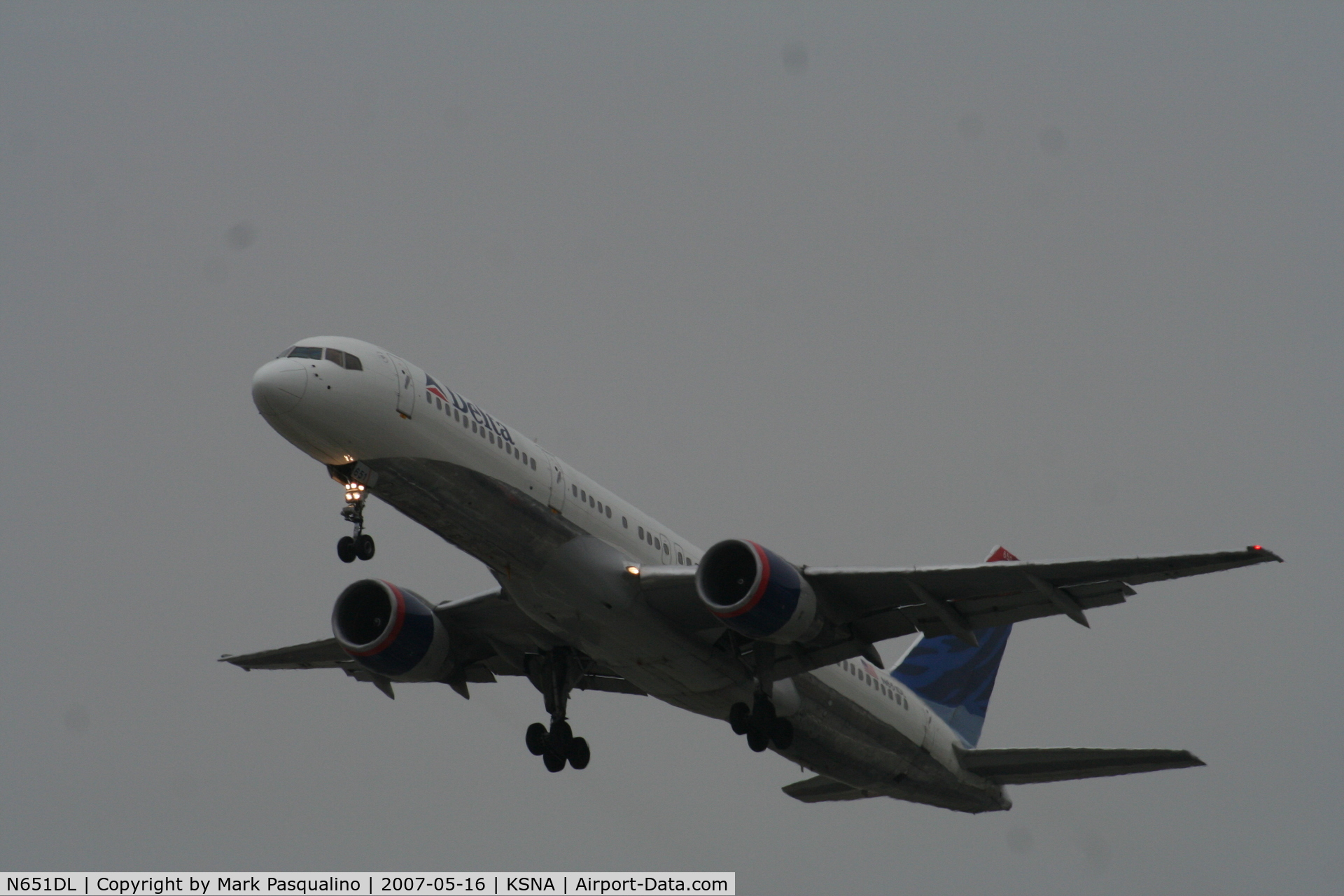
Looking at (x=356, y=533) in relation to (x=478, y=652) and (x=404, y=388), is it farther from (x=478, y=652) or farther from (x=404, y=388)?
(x=478, y=652)

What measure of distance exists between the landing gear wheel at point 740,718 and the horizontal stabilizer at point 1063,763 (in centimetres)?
734

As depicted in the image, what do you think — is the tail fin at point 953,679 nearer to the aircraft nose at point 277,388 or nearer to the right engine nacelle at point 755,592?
the right engine nacelle at point 755,592

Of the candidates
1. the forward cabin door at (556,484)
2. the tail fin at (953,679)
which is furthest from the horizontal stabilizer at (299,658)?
the tail fin at (953,679)

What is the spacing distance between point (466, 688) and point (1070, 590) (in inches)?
539

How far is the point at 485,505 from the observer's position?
27281 mm

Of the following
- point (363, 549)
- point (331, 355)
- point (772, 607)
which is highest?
point (331, 355)

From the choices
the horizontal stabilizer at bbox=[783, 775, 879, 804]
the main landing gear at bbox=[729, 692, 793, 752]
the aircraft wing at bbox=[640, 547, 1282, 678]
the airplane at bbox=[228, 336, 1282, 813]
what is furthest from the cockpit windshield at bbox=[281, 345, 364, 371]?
the horizontal stabilizer at bbox=[783, 775, 879, 804]

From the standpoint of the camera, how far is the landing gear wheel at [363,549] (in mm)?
26547

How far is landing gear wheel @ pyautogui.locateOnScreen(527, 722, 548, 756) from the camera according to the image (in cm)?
3312

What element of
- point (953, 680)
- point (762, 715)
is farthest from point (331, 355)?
point (953, 680)

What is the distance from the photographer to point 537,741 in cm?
3319

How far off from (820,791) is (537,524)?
1330 cm

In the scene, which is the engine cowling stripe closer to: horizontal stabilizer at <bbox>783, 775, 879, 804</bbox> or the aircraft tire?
the aircraft tire

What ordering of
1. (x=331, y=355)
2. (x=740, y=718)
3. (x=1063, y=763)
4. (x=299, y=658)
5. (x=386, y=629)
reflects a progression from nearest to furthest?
1. (x=331, y=355)
2. (x=740, y=718)
3. (x=386, y=629)
4. (x=1063, y=763)
5. (x=299, y=658)
